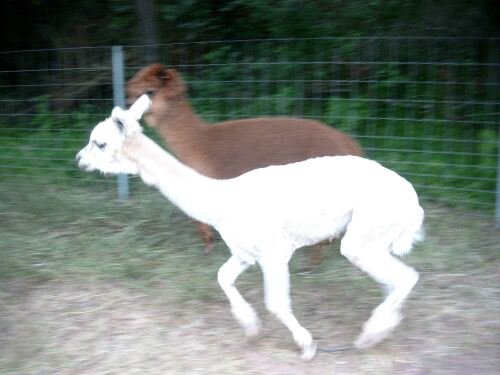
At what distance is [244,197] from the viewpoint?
410 centimetres

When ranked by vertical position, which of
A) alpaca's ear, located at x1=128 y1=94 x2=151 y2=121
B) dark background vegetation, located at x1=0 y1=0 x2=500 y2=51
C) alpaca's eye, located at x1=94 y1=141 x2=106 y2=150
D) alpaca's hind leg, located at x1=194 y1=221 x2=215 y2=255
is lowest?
alpaca's hind leg, located at x1=194 y1=221 x2=215 y2=255

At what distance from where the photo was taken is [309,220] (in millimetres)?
4023

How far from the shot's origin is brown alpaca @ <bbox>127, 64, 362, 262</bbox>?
5.34m

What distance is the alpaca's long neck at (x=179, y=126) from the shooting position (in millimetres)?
5641

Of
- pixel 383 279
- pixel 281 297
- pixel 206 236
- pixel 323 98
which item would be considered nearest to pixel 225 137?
pixel 206 236

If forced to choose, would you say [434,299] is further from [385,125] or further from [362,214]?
[385,125]

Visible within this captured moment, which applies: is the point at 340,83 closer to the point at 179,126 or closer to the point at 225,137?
the point at 225,137

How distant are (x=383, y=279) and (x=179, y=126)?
234cm

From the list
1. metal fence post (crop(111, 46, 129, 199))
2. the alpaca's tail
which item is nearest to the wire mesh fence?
metal fence post (crop(111, 46, 129, 199))

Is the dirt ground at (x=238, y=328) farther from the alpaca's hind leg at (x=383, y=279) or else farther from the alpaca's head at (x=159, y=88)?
the alpaca's head at (x=159, y=88)

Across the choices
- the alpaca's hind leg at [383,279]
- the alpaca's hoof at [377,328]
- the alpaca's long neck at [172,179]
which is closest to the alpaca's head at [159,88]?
the alpaca's long neck at [172,179]

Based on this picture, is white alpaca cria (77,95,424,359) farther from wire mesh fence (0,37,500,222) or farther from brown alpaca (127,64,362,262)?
wire mesh fence (0,37,500,222)

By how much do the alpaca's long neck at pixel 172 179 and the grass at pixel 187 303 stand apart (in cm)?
79

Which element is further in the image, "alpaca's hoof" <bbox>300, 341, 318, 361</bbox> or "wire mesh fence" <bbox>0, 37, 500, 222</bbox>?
"wire mesh fence" <bbox>0, 37, 500, 222</bbox>
